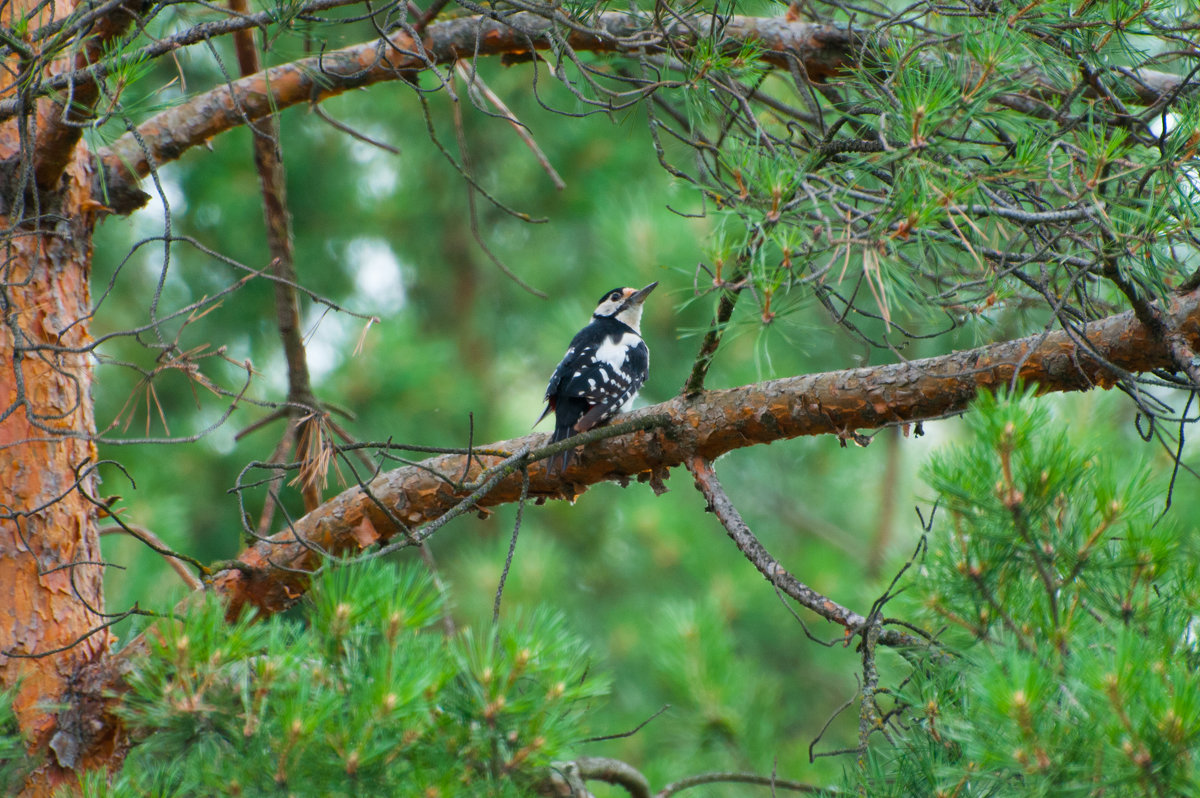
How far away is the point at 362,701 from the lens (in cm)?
112

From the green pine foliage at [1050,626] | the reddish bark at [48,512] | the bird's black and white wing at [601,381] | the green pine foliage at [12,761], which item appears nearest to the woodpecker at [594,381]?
the bird's black and white wing at [601,381]

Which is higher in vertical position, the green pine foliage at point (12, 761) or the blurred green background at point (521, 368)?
the blurred green background at point (521, 368)

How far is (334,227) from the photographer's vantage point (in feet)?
19.1

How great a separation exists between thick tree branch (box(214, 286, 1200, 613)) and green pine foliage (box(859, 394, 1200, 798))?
34 centimetres

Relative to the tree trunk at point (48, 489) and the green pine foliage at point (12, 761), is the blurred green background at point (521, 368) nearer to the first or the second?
the tree trunk at point (48, 489)

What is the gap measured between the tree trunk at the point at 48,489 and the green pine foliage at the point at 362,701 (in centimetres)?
91

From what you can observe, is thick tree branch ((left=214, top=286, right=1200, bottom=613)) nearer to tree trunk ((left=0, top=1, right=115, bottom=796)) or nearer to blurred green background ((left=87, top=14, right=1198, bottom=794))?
tree trunk ((left=0, top=1, right=115, bottom=796))

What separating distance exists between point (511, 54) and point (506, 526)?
3.86 metres

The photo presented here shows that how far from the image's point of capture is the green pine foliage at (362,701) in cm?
111

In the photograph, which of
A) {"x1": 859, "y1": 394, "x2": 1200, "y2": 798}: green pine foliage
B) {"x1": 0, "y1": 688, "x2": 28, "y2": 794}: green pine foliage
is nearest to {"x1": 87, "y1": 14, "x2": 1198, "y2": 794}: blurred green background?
{"x1": 0, "y1": 688, "x2": 28, "y2": 794}: green pine foliage

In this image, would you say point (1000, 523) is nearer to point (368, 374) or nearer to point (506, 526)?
point (368, 374)

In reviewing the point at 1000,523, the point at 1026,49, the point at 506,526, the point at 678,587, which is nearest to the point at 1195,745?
the point at 1000,523

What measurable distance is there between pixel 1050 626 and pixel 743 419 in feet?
3.18

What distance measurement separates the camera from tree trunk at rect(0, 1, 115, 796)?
2.02m
